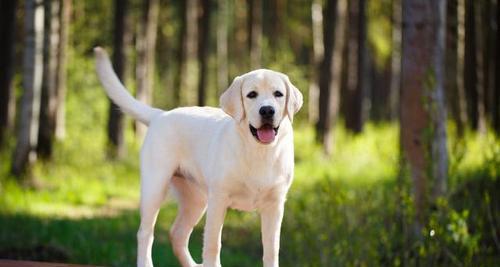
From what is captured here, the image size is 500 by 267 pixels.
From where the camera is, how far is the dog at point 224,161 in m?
4.55

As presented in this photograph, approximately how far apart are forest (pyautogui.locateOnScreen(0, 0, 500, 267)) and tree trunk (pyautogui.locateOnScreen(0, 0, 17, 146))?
39mm

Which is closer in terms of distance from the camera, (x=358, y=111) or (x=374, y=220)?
(x=374, y=220)

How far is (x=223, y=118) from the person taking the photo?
5293mm

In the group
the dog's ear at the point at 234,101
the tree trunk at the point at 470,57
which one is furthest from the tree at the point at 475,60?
the dog's ear at the point at 234,101

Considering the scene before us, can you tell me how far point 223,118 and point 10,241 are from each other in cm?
382

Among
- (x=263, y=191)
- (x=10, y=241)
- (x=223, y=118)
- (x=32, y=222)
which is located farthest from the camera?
(x=32, y=222)

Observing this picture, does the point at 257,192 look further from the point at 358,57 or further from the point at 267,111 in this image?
the point at 358,57

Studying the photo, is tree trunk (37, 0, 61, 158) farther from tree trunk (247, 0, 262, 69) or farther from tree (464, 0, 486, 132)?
tree trunk (247, 0, 262, 69)

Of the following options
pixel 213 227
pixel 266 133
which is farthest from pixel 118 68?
pixel 266 133

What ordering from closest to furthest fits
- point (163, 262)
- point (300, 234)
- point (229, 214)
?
point (300, 234)
point (163, 262)
point (229, 214)

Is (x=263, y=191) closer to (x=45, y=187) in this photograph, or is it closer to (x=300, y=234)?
(x=300, y=234)

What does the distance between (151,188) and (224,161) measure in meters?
0.81

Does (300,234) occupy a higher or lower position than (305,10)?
lower

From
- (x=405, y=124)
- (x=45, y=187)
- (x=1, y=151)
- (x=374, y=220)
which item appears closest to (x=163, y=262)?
(x=374, y=220)
